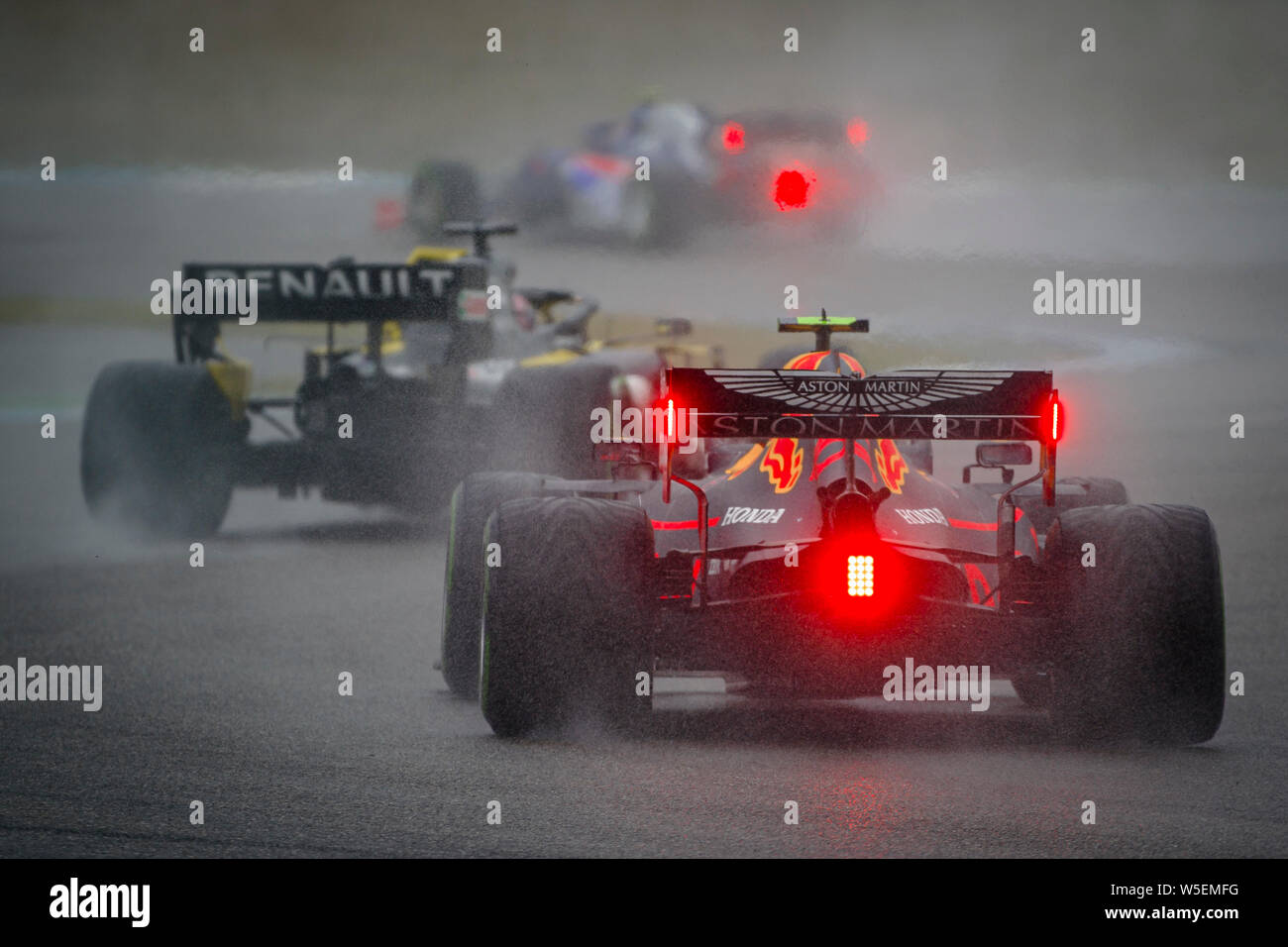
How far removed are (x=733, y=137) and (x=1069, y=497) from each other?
13.7ft

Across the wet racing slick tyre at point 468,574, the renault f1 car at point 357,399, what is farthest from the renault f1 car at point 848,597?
the renault f1 car at point 357,399

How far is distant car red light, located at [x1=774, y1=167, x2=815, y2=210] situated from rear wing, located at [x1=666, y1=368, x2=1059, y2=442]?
11.8 feet

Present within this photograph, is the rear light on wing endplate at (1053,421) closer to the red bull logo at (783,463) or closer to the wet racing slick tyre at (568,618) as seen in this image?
the red bull logo at (783,463)

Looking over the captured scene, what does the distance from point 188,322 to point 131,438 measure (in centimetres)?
109

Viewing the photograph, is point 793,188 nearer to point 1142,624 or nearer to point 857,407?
point 857,407

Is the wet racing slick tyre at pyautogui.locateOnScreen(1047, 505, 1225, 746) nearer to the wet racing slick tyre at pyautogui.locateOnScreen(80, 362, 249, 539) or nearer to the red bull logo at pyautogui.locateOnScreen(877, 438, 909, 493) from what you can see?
the red bull logo at pyautogui.locateOnScreen(877, 438, 909, 493)

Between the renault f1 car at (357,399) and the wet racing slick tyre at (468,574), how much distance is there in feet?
22.6

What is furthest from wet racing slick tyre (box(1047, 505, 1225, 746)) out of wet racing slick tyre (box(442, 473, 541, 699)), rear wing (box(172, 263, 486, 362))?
rear wing (box(172, 263, 486, 362))

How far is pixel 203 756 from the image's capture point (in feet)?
24.5

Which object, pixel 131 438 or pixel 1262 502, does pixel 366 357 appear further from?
pixel 1262 502

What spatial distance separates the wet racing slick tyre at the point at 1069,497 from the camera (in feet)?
31.0

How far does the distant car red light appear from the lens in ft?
37.0

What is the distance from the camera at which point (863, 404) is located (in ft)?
25.0
